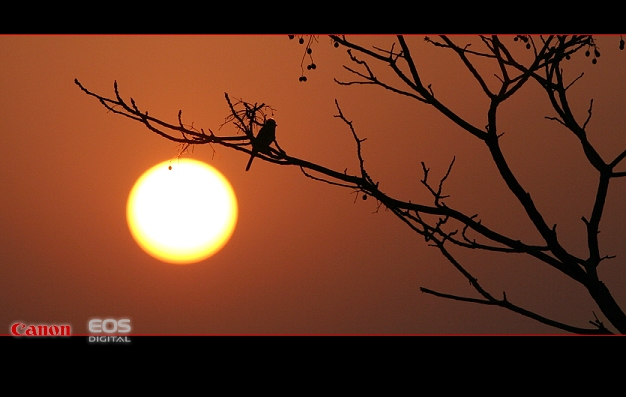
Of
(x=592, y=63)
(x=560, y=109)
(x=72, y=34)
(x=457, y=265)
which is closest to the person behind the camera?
(x=72, y=34)

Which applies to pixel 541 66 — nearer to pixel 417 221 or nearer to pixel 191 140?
pixel 417 221

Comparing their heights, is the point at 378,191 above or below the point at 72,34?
below

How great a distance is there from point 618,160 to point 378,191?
4.13 ft

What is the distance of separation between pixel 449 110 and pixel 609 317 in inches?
46.9

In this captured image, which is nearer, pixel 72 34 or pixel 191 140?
pixel 72 34

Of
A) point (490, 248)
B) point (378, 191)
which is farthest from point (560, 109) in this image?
point (378, 191)

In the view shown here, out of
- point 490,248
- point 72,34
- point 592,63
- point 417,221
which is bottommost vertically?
point 490,248

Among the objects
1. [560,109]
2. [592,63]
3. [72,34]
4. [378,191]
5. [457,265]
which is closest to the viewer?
[72,34]

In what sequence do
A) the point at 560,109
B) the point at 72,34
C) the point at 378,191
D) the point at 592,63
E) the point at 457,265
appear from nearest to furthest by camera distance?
the point at 72,34 → the point at 378,191 → the point at 457,265 → the point at 560,109 → the point at 592,63

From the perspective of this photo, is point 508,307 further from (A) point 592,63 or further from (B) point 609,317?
(A) point 592,63

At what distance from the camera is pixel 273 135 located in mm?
3031

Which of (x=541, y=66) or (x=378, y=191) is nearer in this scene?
(x=378, y=191)
